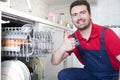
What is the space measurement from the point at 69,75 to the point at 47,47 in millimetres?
348

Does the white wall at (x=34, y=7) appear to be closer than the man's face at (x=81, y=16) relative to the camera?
No

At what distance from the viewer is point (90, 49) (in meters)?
1.47

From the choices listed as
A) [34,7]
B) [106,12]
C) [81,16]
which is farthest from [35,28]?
[106,12]

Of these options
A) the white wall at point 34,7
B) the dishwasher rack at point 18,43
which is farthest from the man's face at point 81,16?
the white wall at point 34,7

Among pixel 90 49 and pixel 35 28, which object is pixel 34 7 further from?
pixel 90 49

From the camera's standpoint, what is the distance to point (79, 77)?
1.49 metres

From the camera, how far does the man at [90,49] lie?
4.56 feet

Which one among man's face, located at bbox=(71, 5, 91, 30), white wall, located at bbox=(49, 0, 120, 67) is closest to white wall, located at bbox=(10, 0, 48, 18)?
white wall, located at bbox=(49, 0, 120, 67)

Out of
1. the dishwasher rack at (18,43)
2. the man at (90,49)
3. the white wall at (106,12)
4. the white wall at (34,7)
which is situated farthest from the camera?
the white wall at (106,12)

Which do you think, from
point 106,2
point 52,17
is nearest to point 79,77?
point 52,17

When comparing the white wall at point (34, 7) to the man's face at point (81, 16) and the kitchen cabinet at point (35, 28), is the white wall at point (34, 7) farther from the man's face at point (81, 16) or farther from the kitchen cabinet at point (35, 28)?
the man's face at point (81, 16)

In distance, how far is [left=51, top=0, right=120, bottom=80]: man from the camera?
54.7 inches

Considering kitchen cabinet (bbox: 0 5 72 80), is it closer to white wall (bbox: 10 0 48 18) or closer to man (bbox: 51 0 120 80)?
man (bbox: 51 0 120 80)

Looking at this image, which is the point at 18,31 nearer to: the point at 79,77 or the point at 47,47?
the point at 47,47
